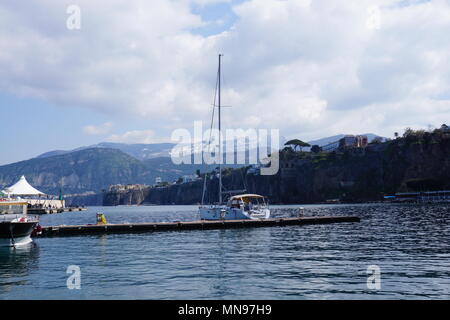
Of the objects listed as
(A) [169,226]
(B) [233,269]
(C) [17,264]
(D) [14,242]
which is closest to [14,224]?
(D) [14,242]

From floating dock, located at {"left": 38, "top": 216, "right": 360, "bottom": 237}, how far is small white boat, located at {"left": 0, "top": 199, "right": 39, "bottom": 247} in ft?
33.9

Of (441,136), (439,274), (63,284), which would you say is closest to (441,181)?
(441,136)

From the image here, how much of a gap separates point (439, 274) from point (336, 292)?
8.15 meters

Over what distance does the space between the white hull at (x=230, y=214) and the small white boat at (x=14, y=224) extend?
30549 mm

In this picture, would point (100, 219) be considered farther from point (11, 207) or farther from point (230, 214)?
point (230, 214)

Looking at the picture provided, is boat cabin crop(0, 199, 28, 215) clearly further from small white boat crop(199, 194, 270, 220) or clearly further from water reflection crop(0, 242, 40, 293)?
small white boat crop(199, 194, 270, 220)

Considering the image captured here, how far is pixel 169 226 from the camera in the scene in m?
57.5

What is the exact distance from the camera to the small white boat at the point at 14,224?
125 feet

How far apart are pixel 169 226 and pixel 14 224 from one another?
22.7 metres

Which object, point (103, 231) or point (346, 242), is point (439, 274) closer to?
point (346, 242)

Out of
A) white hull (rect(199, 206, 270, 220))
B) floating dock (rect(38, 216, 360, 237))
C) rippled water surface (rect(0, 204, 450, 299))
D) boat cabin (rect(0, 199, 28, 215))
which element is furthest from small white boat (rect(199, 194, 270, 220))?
boat cabin (rect(0, 199, 28, 215))

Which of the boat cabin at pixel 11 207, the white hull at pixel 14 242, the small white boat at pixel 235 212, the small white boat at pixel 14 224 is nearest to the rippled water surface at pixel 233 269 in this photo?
the white hull at pixel 14 242

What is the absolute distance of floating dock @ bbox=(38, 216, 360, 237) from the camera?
175 ft

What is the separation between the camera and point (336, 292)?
1880 cm
